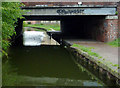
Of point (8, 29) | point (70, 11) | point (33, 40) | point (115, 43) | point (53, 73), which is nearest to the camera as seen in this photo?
point (8, 29)

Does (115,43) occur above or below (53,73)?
above

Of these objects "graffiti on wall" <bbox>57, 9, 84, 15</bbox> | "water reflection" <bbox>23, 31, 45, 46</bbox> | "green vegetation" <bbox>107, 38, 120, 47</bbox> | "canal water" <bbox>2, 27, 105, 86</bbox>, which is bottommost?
"water reflection" <bbox>23, 31, 45, 46</bbox>

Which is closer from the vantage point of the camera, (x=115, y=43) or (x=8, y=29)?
(x=8, y=29)

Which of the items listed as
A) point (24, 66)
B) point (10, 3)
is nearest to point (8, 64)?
point (24, 66)

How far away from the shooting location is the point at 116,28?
16469 mm

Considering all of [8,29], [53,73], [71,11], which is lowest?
[53,73]

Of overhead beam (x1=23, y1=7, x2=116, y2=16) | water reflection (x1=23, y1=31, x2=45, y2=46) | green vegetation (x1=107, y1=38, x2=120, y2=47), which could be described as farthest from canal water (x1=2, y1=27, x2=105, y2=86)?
water reflection (x1=23, y1=31, x2=45, y2=46)

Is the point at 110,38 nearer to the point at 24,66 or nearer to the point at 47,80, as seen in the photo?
the point at 24,66

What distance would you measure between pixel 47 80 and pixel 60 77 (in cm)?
68

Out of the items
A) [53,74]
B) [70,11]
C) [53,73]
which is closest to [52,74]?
[53,74]

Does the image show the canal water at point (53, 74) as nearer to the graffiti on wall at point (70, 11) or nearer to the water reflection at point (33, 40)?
the graffiti on wall at point (70, 11)

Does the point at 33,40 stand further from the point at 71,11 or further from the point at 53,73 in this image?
the point at 53,73

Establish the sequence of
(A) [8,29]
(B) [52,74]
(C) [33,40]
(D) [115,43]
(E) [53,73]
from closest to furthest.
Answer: (A) [8,29], (B) [52,74], (E) [53,73], (D) [115,43], (C) [33,40]

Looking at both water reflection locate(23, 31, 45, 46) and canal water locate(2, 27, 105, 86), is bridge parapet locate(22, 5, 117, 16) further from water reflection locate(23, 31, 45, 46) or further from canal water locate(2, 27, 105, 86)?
canal water locate(2, 27, 105, 86)
